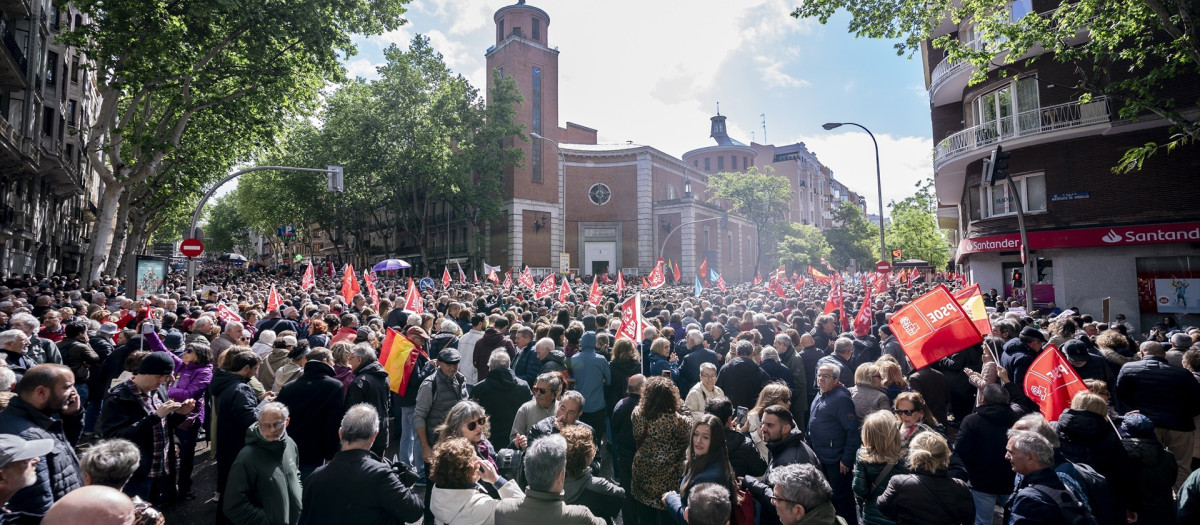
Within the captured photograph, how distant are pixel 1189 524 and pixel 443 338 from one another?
709 cm

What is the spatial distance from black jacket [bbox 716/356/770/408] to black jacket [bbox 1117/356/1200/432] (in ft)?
12.0

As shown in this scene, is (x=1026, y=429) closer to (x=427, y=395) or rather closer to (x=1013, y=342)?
(x=1013, y=342)

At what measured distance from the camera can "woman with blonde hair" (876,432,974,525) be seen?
3395 millimetres

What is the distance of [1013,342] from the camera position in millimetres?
7129

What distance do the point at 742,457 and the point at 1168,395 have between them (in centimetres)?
475

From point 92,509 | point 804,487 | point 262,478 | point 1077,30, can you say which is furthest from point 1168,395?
point 1077,30

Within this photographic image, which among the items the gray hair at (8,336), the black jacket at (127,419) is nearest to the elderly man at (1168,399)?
the black jacket at (127,419)

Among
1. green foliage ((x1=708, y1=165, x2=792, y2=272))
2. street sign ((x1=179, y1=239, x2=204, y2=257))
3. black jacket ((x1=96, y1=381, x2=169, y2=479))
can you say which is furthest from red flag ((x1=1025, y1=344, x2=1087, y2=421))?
green foliage ((x1=708, y1=165, x2=792, y2=272))

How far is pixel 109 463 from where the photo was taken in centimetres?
293

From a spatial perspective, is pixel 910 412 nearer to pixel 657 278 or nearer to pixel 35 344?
pixel 35 344

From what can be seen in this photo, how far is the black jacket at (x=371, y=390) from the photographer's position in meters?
Result: 5.43

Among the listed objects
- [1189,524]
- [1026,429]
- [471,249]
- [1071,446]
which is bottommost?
[1189,524]

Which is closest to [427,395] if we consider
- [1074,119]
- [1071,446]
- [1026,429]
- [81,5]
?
[1026,429]

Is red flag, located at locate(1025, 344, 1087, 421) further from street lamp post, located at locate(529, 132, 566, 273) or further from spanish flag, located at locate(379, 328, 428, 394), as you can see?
street lamp post, located at locate(529, 132, 566, 273)
